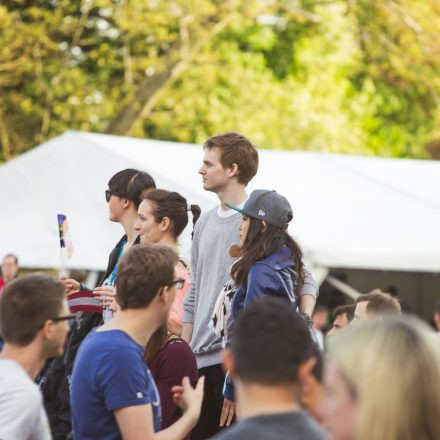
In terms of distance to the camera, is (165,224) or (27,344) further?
(165,224)

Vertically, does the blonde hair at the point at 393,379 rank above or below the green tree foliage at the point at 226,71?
below

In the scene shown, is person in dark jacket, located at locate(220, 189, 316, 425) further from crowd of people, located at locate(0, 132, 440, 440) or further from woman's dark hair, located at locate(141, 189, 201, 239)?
woman's dark hair, located at locate(141, 189, 201, 239)

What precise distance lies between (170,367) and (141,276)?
85cm

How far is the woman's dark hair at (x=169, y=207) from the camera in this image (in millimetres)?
5590

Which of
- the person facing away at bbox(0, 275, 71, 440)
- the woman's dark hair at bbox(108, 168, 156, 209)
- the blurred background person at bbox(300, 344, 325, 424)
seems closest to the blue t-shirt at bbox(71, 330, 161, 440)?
the person facing away at bbox(0, 275, 71, 440)

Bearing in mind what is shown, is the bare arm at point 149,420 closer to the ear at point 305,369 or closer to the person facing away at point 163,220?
the ear at point 305,369

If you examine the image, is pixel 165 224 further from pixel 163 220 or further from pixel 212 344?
pixel 212 344

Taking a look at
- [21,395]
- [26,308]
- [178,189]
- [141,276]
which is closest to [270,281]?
[141,276]

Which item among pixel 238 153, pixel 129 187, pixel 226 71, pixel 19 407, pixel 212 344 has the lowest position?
pixel 212 344

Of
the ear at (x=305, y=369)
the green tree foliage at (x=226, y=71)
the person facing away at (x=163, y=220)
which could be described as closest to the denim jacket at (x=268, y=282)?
the person facing away at (x=163, y=220)

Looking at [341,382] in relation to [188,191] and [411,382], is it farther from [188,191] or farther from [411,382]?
[188,191]

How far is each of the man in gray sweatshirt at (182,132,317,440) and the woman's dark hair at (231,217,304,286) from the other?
1.62 ft

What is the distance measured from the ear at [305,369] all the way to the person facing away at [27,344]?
101 cm

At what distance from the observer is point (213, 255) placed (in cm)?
555
